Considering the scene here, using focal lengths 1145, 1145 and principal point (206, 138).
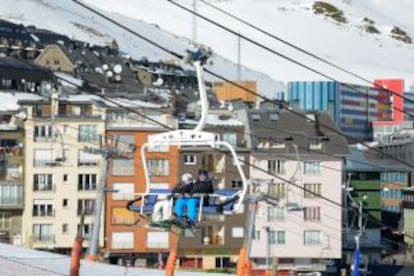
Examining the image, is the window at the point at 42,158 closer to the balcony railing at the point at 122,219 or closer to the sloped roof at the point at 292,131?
the balcony railing at the point at 122,219

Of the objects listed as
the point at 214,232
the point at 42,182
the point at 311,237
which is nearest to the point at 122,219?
the point at 42,182

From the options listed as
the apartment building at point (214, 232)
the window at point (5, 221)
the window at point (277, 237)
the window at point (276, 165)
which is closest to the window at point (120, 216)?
the apartment building at point (214, 232)

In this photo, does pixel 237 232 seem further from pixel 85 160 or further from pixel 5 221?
pixel 5 221

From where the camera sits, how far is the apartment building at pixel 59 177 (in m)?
31.4

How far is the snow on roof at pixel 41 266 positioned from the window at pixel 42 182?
21.2 metres

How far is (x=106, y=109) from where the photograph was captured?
33156mm

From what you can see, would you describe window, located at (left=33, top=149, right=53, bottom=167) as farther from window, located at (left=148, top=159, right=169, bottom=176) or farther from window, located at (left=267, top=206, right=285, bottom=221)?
window, located at (left=267, top=206, right=285, bottom=221)

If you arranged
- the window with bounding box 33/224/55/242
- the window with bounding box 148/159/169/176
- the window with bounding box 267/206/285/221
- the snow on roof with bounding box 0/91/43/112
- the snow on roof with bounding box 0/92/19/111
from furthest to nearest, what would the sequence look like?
1. the snow on roof with bounding box 0/91/43/112
2. the snow on roof with bounding box 0/92/19/111
3. the window with bounding box 267/206/285/221
4. the window with bounding box 148/159/169/176
5. the window with bounding box 33/224/55/242

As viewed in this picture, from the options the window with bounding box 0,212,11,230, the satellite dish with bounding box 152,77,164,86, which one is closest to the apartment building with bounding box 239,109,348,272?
the window with bounding box 0,212,11,230

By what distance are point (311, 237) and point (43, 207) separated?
302 inches

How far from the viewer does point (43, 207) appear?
3162 centimetres

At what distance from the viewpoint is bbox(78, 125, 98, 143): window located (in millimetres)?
32559

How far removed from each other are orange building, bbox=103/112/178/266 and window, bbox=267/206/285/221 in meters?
3.00

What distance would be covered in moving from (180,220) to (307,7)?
16037cm
